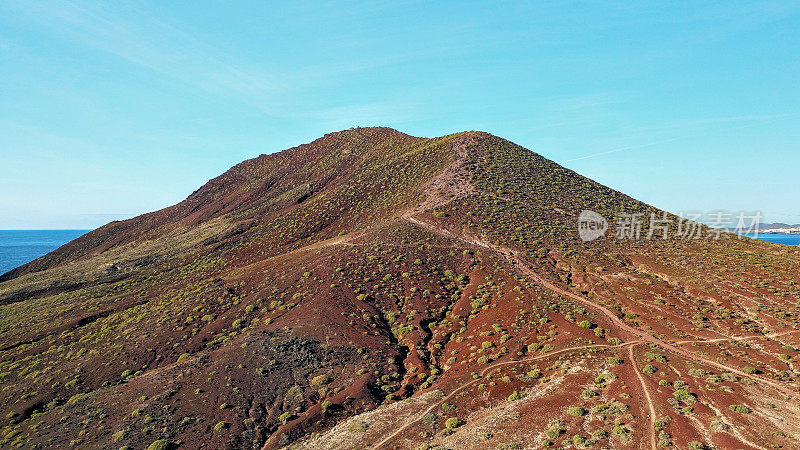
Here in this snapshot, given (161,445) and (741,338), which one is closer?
(161,445)

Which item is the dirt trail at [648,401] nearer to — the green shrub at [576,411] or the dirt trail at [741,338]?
the green shrub at [576,411]

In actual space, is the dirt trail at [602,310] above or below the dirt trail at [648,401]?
above

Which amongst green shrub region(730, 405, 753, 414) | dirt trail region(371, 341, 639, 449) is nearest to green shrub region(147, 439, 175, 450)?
dirt trail region(371, 341, 639, 449)

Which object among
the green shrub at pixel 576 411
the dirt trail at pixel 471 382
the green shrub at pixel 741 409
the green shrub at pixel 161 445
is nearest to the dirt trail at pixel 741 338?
the dirt trail at pixel 471 382

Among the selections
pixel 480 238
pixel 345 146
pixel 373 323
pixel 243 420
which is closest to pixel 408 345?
pixel 373 323

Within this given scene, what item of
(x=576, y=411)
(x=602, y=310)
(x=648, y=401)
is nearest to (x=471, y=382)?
(x=576, y=411)

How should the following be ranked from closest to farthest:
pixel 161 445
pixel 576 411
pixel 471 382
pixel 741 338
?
pixel 576 411 → pixel 161 445 → pixel 471 382 → pixel 741 338

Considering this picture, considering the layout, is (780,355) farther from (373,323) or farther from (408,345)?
(373,323)

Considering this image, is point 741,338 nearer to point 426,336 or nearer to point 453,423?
point 453,423
